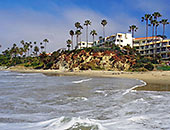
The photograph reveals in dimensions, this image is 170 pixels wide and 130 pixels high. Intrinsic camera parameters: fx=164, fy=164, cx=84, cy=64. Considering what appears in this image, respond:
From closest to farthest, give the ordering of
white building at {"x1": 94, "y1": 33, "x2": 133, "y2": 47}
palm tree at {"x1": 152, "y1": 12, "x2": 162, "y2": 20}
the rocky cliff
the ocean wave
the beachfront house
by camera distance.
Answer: the ocean wave, the rocky cliff, palm tree at {"x1": 152, "y1": 12, "x2": 162, "y2": 20}, the beachfront house, white building at {"x1": 94, "y1": 33, "x2": 133, "y2": 47}

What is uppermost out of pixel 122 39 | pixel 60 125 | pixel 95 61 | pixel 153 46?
pixel 122 39

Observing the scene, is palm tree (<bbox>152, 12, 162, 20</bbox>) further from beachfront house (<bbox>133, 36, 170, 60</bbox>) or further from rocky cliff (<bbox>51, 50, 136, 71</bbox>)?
rocky cliff (<bbox>51, 50, 136, 71</bbox>)

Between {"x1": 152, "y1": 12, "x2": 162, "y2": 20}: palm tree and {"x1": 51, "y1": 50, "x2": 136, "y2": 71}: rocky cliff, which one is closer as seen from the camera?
{"x1": 51, "y1": 50, "x2": 136, "y2": 71}: rocky cliff

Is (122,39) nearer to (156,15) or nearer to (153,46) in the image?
(153,46)

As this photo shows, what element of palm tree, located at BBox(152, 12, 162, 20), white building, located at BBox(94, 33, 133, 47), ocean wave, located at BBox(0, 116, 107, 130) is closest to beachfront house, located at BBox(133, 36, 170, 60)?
white building, located at BBox(94, 33, 133, 47)

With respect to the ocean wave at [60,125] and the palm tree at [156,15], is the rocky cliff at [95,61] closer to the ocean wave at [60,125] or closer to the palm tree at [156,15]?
the palm tree at [156,15]

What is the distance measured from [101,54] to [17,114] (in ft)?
153

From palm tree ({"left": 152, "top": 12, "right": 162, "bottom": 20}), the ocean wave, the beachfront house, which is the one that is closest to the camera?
the ocean wave

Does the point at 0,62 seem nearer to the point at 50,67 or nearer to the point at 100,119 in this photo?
the point at 50,67

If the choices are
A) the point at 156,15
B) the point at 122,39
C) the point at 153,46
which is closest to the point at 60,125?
the point at 156,15

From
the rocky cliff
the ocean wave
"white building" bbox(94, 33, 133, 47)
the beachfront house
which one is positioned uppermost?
"white building" bbox(94, 33, 133, 47)

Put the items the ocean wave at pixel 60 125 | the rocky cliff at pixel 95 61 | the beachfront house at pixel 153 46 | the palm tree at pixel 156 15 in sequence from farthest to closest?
1. the beachfront house at pixel 153 46
2. the palm tree at pixel 156 15
3. the rocky cliff at pixel 95 61
4. the ocean wave at pixel 60 125

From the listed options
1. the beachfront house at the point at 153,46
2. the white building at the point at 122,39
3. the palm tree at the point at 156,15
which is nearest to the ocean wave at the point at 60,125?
the beachfront house at the point at 153,46

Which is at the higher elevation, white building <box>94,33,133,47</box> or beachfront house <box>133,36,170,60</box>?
white building <box>94,33,133,47</box>
